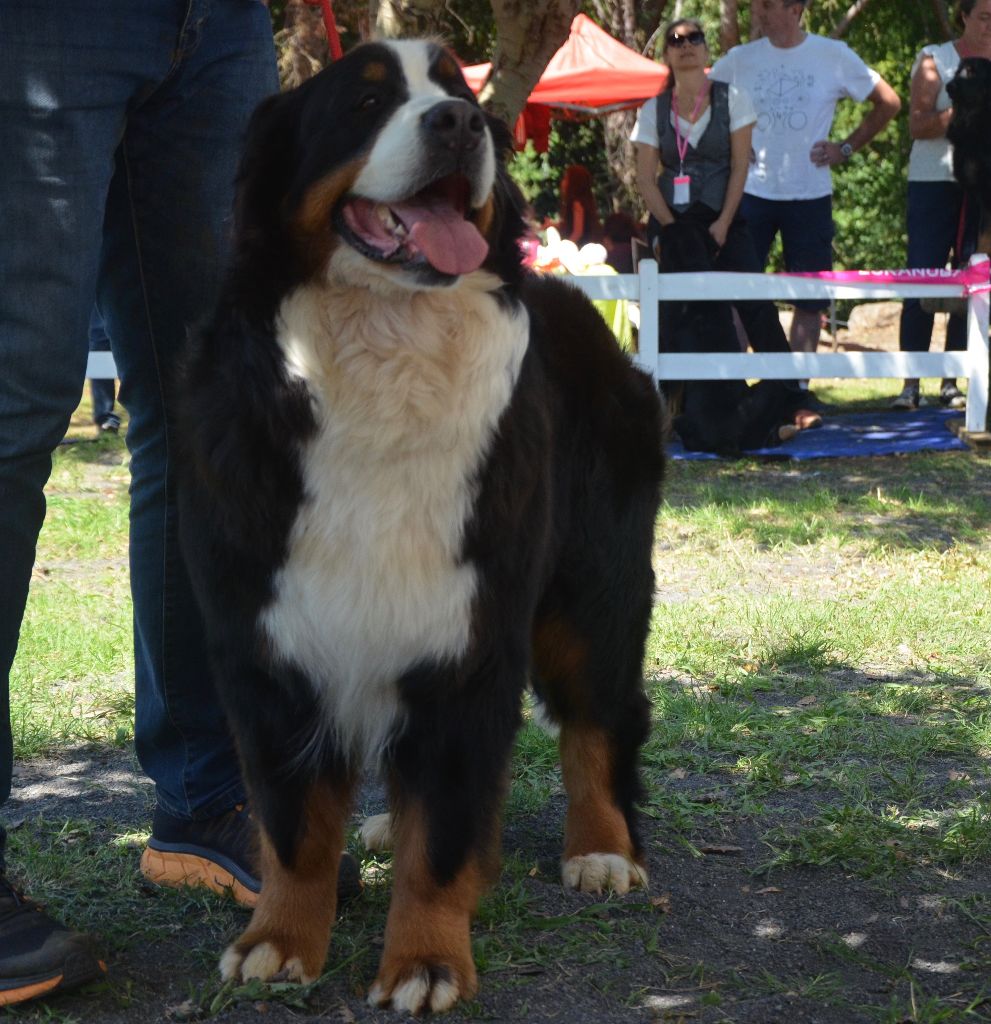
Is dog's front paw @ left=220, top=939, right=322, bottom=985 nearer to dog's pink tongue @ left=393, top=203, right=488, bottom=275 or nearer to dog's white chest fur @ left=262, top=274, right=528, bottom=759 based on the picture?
dog's white chest fur @ left=262, top=274, right=528, bottom=759

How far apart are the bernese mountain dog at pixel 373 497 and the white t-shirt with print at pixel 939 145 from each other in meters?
7.69

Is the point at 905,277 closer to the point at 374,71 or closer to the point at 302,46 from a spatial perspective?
the point at 302,46

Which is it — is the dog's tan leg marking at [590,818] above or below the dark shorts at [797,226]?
below

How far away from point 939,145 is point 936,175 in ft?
0.72

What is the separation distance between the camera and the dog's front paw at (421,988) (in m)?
2.35

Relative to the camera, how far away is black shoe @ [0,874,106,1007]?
233 cm

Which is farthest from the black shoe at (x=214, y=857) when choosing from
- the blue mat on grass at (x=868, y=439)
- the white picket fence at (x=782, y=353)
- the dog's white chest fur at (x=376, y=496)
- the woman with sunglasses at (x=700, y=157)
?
the woman with sunglasses at (x=700, y=157)

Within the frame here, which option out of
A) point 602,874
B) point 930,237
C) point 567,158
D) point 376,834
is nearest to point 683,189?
point 930,237

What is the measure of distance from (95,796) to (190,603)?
3.10 feet

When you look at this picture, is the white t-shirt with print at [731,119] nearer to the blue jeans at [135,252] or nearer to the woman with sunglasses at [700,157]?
the woman with sunglasses at [700,157]

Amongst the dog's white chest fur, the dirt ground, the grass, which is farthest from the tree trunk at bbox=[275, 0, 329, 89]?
the dog's white chest fur

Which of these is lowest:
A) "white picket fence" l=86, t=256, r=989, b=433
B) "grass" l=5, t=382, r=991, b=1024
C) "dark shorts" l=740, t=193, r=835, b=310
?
"grass" l=5, t=382, r=991, b=1024

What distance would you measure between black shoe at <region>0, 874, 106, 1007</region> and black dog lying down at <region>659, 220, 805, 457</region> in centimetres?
667

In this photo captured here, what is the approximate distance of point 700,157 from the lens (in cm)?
882
